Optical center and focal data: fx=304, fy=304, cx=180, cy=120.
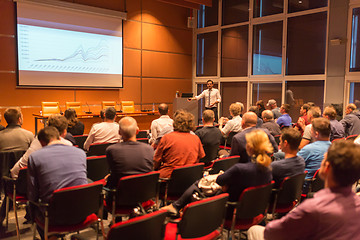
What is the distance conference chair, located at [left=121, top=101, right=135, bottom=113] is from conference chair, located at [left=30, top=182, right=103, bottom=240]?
7.65m

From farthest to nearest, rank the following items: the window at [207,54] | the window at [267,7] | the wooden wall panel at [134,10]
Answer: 1. the window at [207,54]
2. the wooden wall panel at [134,10]
3. the window at [267,7]

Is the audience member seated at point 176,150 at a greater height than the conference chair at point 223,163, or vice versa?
the audience member seated at point 176,150

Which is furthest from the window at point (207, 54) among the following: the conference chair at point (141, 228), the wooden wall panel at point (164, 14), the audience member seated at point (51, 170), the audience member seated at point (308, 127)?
the conference chair at point (141, 228)

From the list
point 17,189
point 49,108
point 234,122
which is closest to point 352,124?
point 234,122

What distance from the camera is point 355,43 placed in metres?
8.48

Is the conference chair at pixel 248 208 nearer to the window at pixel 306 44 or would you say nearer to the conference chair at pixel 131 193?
the conference chair at pixel 131 193

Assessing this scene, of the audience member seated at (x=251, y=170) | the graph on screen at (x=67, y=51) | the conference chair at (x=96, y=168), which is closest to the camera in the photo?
the audience member seated at (x=251, y=170)

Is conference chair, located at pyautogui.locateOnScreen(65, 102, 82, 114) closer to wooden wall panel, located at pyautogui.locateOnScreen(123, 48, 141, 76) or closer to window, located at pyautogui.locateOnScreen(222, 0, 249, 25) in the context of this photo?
wooden wall panel, located at pyautogui.locateOnScreen(123, 48, 141, 76)

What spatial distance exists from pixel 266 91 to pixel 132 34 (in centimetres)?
519

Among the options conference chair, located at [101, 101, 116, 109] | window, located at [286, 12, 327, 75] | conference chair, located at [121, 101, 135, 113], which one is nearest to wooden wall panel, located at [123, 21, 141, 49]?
conference chair, located at [121, 101, 135, 113]

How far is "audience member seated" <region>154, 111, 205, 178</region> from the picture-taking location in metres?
3.44

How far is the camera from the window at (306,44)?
9297mm

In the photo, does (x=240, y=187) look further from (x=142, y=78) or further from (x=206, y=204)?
(x=142, y=78)

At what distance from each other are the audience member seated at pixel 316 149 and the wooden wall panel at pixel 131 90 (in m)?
8.16
